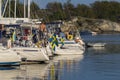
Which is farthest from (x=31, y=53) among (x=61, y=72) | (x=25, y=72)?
(x=61, y=72)

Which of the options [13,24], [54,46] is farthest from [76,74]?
[54,46]

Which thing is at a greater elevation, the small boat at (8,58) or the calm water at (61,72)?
the small boat at (8,58)

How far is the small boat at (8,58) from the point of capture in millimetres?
39156

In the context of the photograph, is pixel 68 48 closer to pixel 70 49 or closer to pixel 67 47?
pixel 70 49

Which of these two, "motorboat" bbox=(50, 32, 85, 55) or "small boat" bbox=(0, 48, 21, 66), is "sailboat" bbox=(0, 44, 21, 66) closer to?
"small boat" bbox=(0, 48, 21, 66)

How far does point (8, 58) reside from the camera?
39.5m

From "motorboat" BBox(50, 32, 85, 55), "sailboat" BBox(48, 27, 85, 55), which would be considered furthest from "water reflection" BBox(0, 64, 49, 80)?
"motorboat" BBox(50, 32, 85, 55)

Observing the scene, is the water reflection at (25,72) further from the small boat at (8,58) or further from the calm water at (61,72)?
the small boat at (8,58)

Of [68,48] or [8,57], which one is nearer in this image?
[8,57]

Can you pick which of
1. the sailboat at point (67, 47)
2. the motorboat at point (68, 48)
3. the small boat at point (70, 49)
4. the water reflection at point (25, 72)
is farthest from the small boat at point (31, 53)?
the small boat at point (70, 49)

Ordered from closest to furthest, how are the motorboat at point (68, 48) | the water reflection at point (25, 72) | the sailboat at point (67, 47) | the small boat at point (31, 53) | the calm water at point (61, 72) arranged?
1. the water reflection at point (25, 72)
2. the calm water at point (61, 72)
3. the small boat at point (31, 53)
4. the sailboat at point (67, 47)
5. the motorboat at point (68, 48)

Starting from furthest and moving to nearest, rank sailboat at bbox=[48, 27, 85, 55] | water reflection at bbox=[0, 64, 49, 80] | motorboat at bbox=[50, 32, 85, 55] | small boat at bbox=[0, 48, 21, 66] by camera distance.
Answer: motorboat at bbox=[50, 32, 85, 55] → sailboat at bbox=[48, 27, 85, 55] → small boat at bbox=[0, 48, 21, 66] → water reflection at bbox=[0, 64, 49, 80]

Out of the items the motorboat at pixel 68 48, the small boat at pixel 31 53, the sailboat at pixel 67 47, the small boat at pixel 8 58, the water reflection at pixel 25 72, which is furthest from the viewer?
the motorboat at pixel 68 48

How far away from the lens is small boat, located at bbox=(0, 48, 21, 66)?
39156mm
